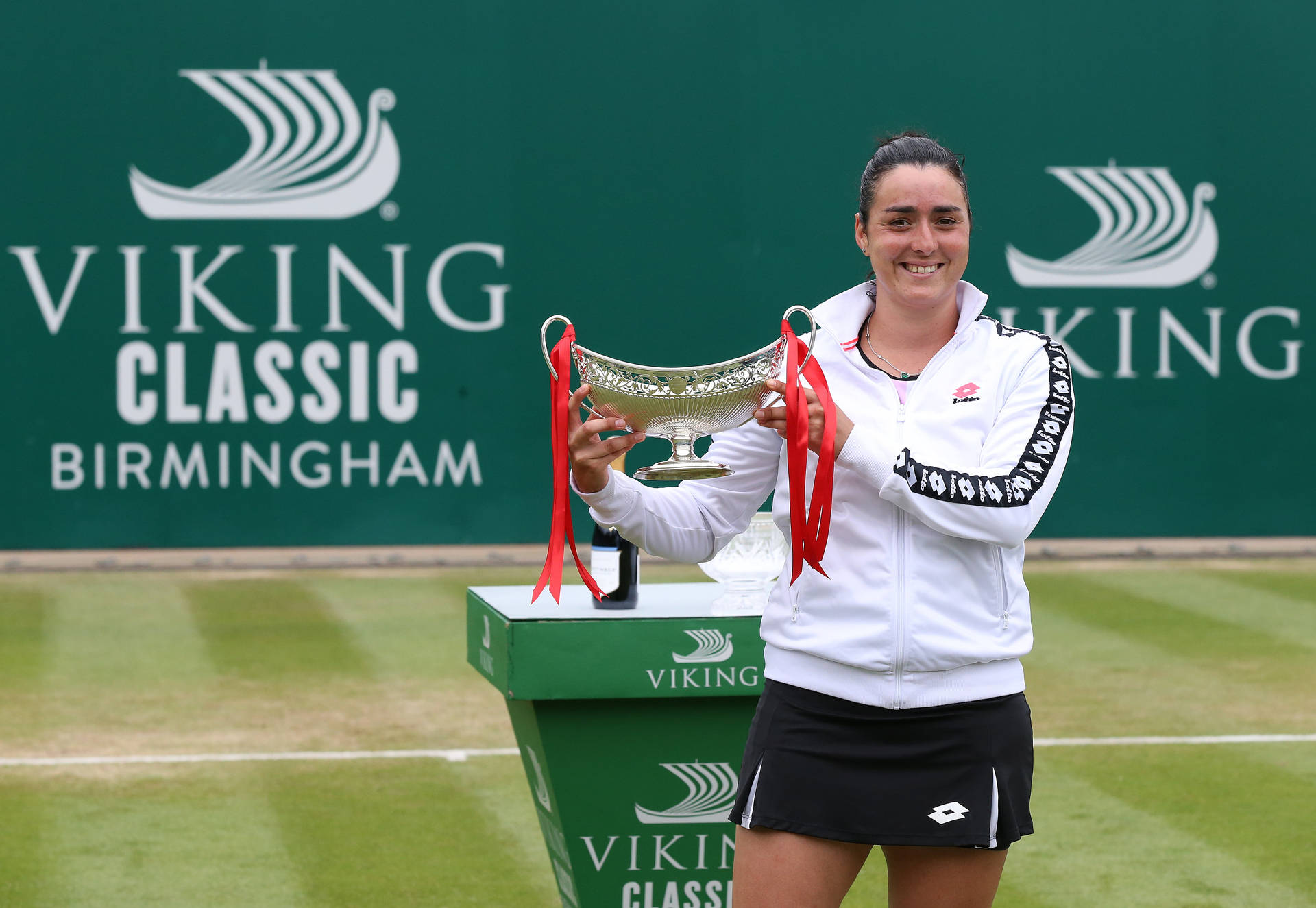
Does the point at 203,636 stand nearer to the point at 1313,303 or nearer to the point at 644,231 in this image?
the point at 644,231

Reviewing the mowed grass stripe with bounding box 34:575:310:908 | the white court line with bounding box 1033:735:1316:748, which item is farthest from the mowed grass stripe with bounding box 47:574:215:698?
the white court line with bounding box 1033:735:1316:748

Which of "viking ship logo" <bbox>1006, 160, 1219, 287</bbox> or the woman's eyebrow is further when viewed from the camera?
"viking ship logo" <bbox>1006, 160, 1219, 287</bbox>

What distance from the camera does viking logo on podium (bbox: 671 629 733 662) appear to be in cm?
332

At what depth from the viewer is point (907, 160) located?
236 cm

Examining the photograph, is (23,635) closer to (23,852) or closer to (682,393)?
(23,852)

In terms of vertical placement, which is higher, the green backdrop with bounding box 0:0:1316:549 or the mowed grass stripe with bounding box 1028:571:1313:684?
the green backdrop with bounding box 0:0:1316:549

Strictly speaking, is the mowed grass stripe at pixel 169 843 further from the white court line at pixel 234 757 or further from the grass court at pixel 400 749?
the white court line at pixel 234 757

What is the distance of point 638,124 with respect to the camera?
9.80 meters

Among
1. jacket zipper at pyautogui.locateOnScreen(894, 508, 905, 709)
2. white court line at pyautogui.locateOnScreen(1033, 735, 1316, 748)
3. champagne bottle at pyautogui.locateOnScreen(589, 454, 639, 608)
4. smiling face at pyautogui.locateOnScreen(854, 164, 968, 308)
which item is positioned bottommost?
white court line at pyautogui.locateOnScreen(1033, 735, 1316, 748)

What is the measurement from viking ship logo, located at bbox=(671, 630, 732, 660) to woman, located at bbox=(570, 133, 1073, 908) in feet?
3.03

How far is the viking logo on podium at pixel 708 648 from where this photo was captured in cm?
332

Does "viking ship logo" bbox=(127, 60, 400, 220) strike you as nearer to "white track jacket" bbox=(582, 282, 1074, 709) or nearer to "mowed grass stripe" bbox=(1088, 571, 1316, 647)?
"mowed grass stripe" bbox=(1088, 571, 1316, 647)

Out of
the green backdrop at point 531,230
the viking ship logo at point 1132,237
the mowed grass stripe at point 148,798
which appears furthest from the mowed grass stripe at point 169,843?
the viking ship logo at point 1132,237

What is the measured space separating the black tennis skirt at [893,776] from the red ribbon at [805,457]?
20 centimetres
